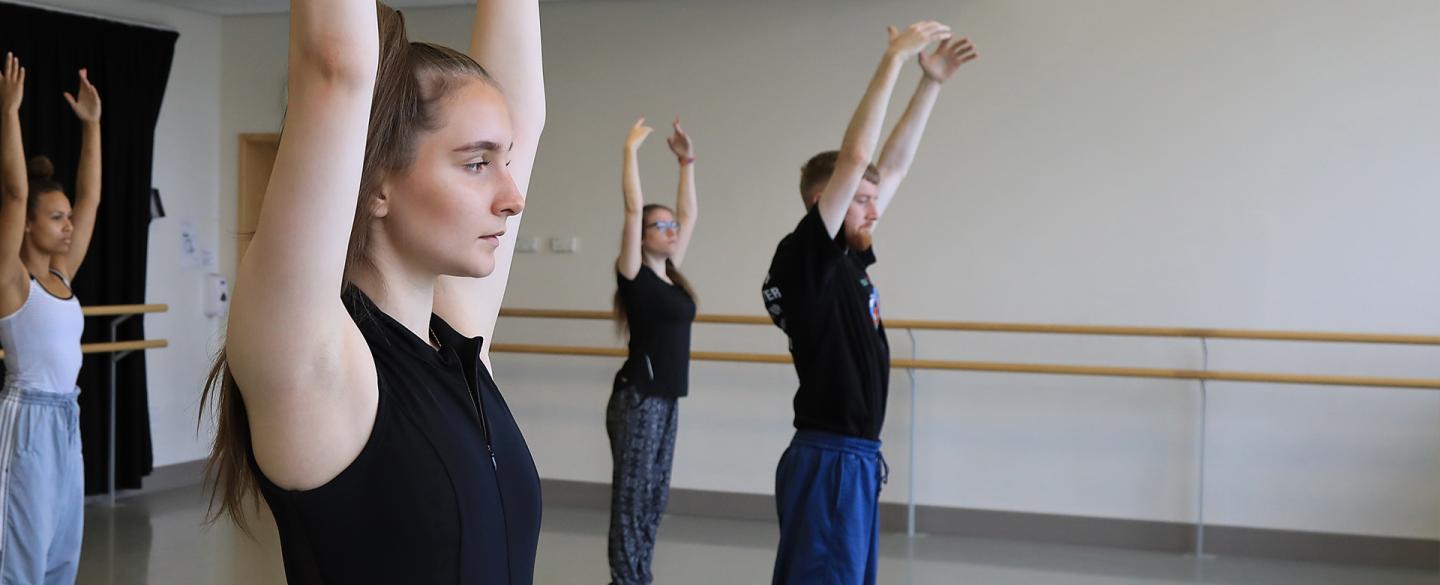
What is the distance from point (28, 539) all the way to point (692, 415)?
3540mm

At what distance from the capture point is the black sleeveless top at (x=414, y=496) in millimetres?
918

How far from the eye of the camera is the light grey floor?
5.11 metres

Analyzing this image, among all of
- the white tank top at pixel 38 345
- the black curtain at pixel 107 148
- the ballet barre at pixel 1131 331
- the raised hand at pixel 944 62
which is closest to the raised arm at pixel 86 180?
the white tank top at pixel 38 345

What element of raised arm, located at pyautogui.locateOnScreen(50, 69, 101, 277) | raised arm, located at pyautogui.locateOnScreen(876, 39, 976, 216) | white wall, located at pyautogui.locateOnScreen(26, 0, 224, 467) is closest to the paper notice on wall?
white wall, located at pyautogui.locateOnScreen(26, 0, 224, 467)

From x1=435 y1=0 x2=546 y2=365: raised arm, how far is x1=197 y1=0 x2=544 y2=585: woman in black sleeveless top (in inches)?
3.5

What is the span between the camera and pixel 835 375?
3059 mm

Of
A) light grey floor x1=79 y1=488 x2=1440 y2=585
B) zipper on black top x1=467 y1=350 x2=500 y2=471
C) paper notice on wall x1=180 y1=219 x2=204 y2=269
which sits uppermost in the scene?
paper notice on wall x1=180 y1=219 x2=204 y2=269

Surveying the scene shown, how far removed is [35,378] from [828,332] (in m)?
2.32

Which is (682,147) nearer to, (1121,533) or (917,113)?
(917,113)

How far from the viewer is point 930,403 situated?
20.5 feet

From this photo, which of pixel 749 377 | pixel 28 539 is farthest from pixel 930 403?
pixel 28 539

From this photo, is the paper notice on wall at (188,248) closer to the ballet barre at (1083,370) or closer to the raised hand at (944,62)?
the ballet barre at (1083,370)

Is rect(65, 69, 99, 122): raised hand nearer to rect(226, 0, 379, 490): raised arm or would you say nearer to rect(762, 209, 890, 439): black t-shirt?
rect(762, 209, 890, 439): black t-shirt

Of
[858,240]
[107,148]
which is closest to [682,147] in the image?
[858,240]
